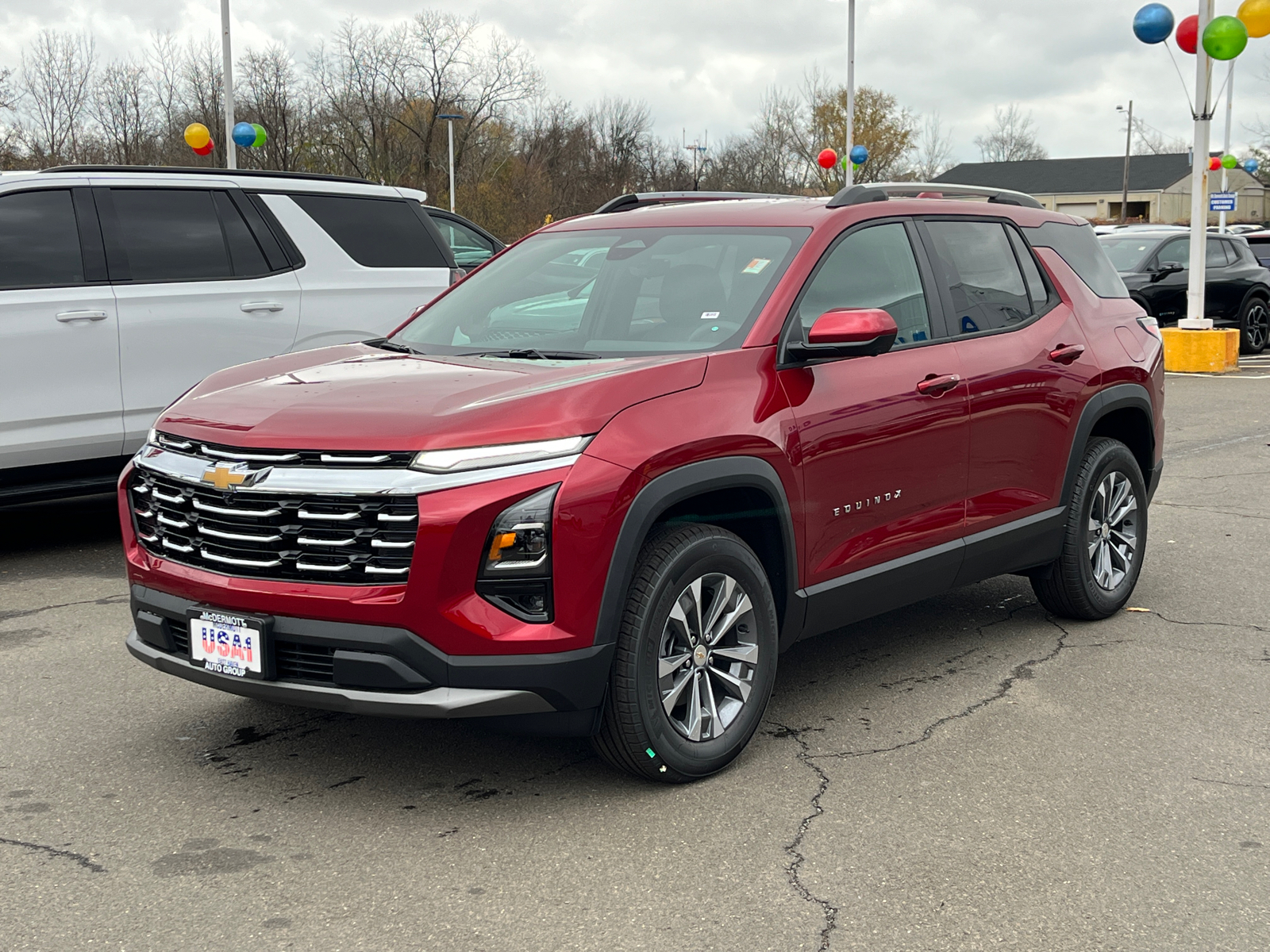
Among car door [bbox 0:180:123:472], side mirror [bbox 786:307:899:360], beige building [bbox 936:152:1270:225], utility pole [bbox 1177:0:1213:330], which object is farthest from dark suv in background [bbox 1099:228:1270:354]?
beige building [bbox 936:152:1270:225]

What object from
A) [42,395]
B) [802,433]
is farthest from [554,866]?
[42,395]

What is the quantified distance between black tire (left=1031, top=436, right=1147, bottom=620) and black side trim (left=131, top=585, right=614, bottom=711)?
2798mm

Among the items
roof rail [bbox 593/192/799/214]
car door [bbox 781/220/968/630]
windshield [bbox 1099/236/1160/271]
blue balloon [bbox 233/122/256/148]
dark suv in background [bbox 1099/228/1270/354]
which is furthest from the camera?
blue balloon [bbox 233/122/256/148]

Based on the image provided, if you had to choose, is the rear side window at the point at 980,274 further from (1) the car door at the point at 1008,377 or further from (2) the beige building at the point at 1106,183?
(2) the beige building at the point at 1106,183

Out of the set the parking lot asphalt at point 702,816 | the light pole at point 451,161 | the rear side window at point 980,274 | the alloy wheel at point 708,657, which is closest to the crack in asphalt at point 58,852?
the parking lot asphalt at point 702,816

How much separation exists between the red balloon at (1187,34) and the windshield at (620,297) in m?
14.8

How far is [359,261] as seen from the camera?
817cm

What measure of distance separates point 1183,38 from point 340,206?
1360cm

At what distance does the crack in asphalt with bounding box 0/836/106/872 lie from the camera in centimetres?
343

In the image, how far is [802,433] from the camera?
14.0 feet

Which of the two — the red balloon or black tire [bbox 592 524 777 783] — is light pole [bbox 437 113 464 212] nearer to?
the red balloon

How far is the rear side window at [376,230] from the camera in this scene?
812cm

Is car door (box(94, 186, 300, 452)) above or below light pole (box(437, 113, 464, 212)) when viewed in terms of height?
below

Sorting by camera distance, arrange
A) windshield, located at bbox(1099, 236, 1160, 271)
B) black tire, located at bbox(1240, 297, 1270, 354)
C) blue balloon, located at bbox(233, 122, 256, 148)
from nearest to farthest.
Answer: windshield, located at bbox(1099, 236, 1160, 271) < black tire, located at bbox(1240, 297, 1270, 354) < blue balloon, located at bbox(233, 122, 256, 148)
